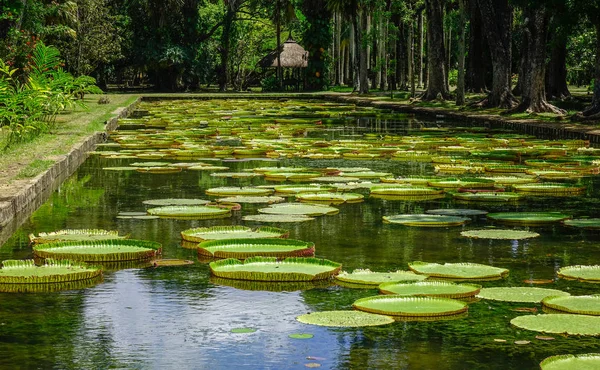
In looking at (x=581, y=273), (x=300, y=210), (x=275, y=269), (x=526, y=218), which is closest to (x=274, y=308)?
(x=275, y=269)

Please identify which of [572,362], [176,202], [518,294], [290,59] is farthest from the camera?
[290,59]

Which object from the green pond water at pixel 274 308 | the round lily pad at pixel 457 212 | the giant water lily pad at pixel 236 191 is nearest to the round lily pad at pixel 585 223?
the green pond water at pixel 274 308

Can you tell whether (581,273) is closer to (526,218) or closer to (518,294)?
(518,294)

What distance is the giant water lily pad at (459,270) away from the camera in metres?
6.57

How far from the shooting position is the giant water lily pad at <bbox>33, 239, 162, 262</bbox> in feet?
23.5

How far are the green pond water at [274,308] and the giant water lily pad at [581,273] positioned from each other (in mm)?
97

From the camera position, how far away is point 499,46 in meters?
29.2

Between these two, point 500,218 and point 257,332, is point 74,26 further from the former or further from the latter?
point 257,332

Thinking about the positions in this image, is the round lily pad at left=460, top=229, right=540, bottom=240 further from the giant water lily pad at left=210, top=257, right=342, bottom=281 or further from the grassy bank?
the grassy bank

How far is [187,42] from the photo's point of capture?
50.5m

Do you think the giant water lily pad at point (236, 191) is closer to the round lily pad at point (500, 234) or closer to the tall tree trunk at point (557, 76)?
the round lily pad at point (500, 234)

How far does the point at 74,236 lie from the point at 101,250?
593mm

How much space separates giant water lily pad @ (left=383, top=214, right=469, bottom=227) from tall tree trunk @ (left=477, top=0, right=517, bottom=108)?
20.1 m

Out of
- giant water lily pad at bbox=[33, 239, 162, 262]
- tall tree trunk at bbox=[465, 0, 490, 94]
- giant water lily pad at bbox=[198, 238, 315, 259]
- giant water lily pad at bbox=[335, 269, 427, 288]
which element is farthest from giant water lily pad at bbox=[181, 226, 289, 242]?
tall tree trunk at bbox=[465, 0, 490, 94]
